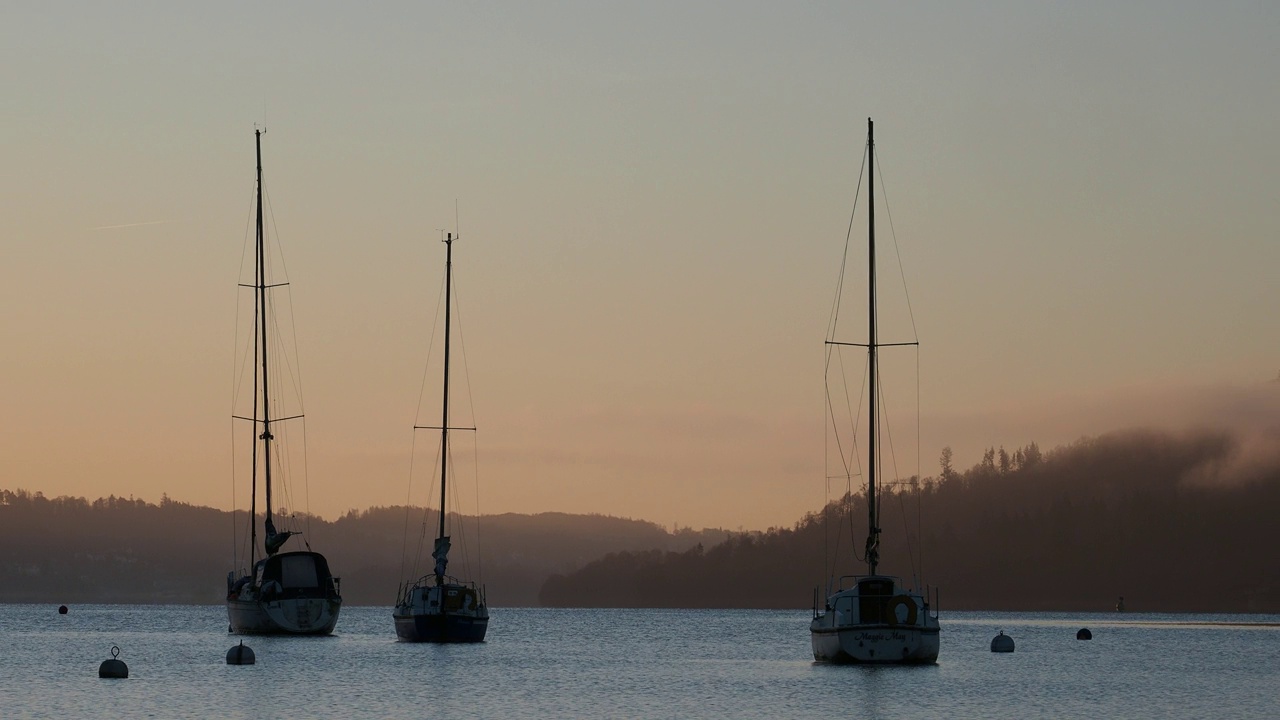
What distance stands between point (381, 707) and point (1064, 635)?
397 ft

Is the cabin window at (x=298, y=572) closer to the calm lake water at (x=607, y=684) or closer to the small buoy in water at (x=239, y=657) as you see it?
the calm lake water at (x=607, y=684)

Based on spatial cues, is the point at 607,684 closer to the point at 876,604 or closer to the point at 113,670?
the point at 876,604

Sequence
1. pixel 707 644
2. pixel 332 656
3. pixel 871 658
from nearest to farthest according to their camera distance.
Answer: pixel 871 658 → pixel 332 656 → pixel 707 644

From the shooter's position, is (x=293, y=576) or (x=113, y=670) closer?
(x=113, y=670)

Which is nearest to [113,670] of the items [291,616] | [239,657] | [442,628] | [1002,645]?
[239,657]

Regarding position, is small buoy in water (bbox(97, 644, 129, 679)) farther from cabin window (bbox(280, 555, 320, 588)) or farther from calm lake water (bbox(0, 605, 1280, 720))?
cabin window (bbox(280, 555, 320, 588))

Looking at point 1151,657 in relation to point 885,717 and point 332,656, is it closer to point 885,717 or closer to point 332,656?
point 332,656

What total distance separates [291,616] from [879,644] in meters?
41.7

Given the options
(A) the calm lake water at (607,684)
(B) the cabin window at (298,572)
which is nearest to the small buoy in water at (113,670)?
(A) the calm lake water at (607,684)

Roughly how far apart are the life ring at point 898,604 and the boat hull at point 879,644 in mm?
271

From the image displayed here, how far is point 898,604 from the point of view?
2707 inches

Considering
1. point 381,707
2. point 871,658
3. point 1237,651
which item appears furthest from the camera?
point 1237,651

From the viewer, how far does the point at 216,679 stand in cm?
7856

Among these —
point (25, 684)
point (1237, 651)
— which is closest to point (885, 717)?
point (25, 684)
